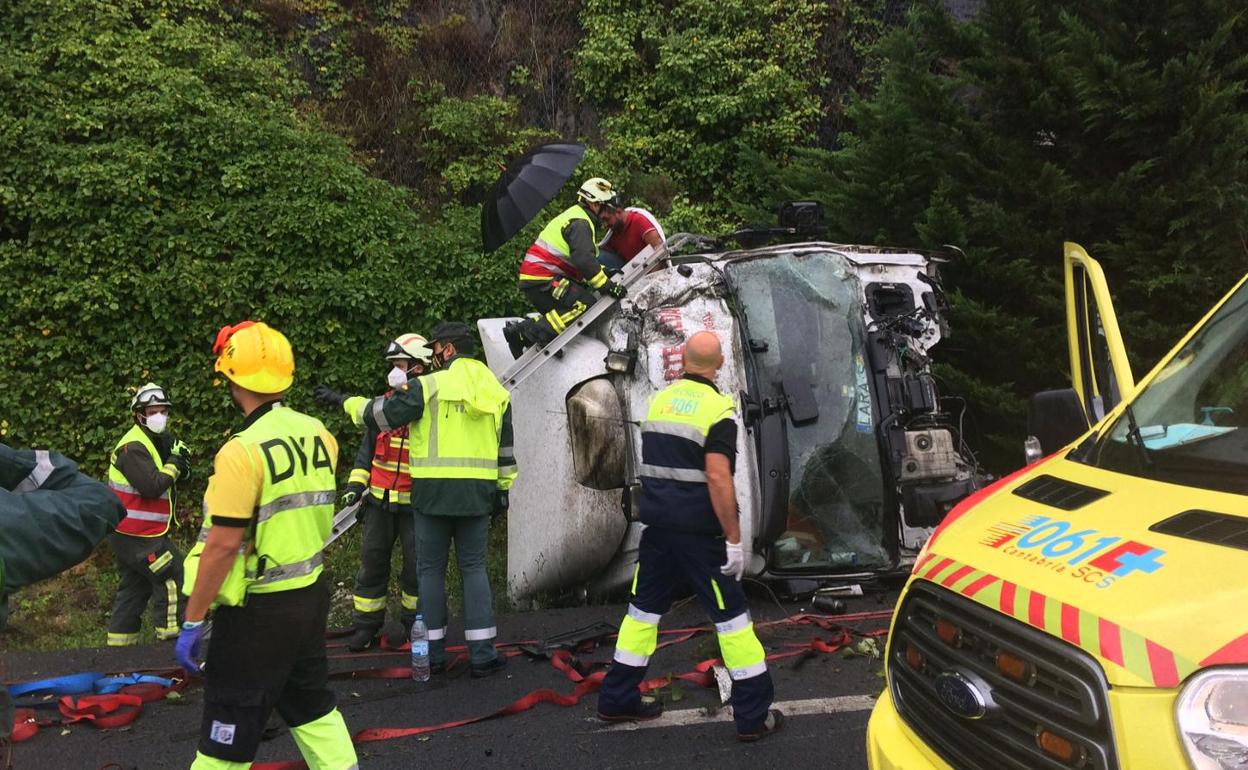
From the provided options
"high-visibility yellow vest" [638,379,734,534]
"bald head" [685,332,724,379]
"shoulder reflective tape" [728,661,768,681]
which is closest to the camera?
"shoulder reflective tape" [728,661,768,681]

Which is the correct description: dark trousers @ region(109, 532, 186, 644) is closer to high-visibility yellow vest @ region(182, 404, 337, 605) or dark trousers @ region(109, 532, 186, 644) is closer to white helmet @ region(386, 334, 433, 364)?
white helmet @ region(386, 334, 433, 364)

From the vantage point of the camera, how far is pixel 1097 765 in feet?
6.13

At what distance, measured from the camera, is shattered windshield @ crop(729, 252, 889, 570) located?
5902mm

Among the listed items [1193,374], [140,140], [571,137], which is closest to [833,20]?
[571,137]

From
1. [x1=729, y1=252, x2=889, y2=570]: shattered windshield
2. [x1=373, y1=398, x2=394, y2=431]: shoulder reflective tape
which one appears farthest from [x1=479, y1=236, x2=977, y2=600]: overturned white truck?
[x1=373, y1=398, x2=394, y2=431]: shoulder reflective tape

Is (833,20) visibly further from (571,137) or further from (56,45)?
(56,45)

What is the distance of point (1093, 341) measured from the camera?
12.2ft

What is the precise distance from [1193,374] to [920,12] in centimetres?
620

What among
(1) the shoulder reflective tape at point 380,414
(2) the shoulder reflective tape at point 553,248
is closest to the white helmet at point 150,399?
(1) the shoulder reflective tape at point 380,414

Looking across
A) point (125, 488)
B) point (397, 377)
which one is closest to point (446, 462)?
point (397, 377)

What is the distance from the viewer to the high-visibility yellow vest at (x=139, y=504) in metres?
6.07

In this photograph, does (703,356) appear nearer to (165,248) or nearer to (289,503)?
(289,503)

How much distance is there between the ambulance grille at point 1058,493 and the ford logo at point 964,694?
1.70 feet

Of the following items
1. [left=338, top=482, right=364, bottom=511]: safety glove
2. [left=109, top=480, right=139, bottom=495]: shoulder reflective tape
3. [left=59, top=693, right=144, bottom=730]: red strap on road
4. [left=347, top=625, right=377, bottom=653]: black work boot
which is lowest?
[left=59, top=693, right=144, bottom=730]: red strap on road
